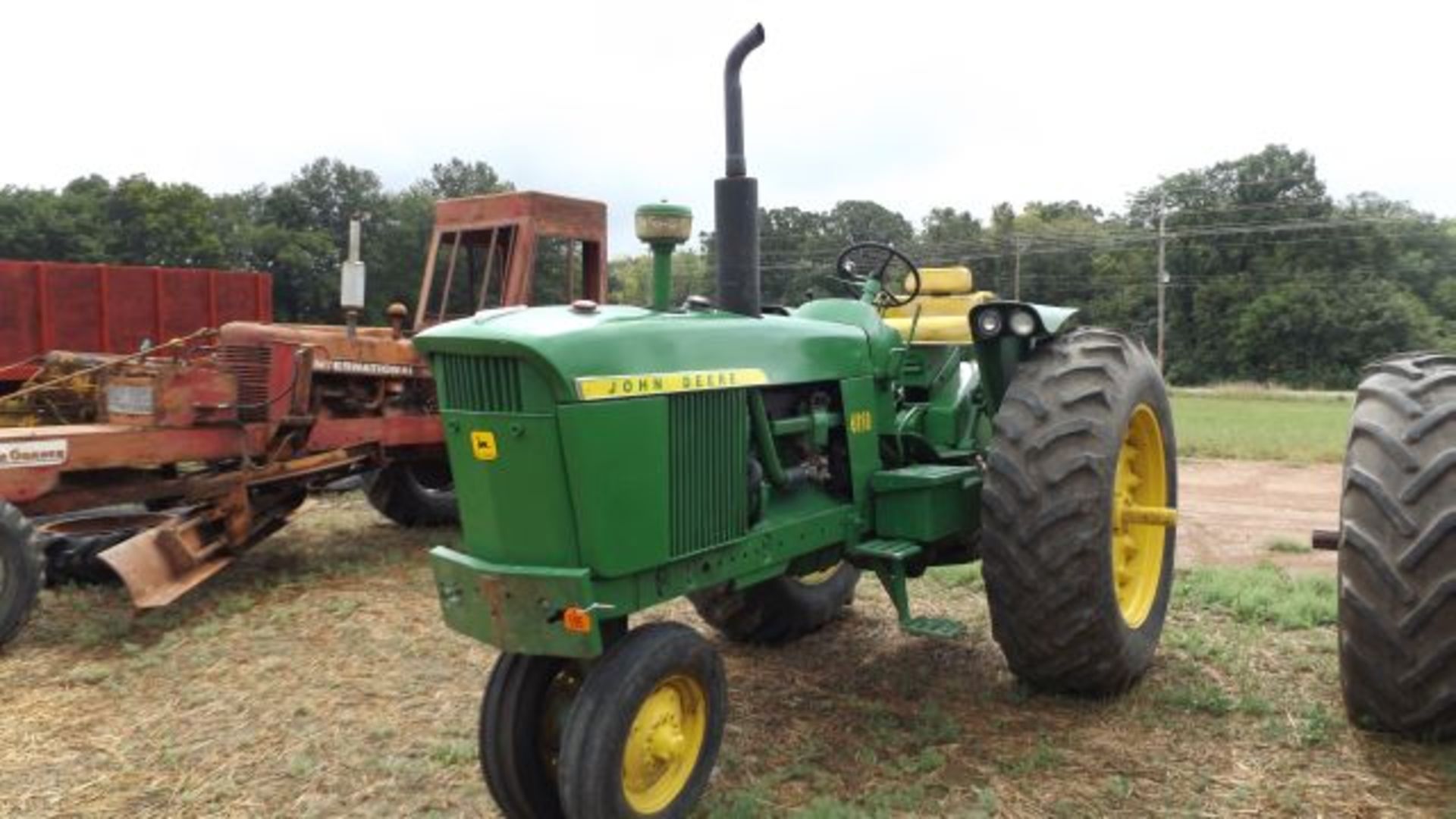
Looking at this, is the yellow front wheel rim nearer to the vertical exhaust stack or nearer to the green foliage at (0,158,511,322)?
the vertical exhaust stack

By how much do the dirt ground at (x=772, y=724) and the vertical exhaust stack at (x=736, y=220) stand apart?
1.53 metres

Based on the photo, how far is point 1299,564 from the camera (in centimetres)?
666

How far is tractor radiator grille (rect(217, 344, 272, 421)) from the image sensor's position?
243 inches

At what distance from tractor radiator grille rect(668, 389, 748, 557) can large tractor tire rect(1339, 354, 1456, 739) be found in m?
1.92

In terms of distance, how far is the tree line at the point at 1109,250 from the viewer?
40594 millimetres

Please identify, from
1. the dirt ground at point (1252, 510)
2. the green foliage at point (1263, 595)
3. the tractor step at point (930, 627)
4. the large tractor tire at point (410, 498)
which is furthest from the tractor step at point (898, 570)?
the large tractor tire at point (410, 498)

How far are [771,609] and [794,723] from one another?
0.87 meters

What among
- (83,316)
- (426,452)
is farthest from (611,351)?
(83,316)

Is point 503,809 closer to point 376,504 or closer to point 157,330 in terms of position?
point 376,504

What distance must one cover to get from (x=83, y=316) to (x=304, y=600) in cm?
654

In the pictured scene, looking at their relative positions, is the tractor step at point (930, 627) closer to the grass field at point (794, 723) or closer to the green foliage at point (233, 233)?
the grass field at point (794, 723)

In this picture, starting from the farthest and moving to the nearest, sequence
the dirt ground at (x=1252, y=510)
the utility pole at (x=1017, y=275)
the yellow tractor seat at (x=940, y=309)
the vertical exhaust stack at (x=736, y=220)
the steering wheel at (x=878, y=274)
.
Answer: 1. the utility pole at (x=1017, y=275)
2. the dirt ground at (x=1252, y=510)
3. the yellow tractor seat at (x=940, y=309)
4. the steering wheel at (x=878, y=274)
5. the vertical exhaust stack at (x=736, y=220)

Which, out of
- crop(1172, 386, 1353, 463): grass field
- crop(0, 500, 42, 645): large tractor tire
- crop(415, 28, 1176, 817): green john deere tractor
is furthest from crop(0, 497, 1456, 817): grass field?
crop(1172, 386, 1353, 463): grass field

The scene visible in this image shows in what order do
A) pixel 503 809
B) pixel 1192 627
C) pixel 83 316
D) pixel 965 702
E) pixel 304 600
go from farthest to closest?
pixel 83 316, pixel 304 600, pixel 1192 627, pixel 965 702, pixel 503 809
